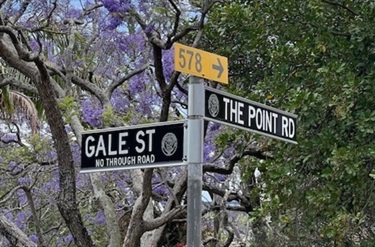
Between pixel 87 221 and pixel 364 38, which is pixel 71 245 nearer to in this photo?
pixel 87 221

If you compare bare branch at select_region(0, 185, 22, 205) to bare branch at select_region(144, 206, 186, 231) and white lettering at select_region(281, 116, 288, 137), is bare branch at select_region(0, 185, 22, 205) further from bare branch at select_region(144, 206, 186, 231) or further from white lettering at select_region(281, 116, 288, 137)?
white lettering at select_region(281, 116, 288, 137)

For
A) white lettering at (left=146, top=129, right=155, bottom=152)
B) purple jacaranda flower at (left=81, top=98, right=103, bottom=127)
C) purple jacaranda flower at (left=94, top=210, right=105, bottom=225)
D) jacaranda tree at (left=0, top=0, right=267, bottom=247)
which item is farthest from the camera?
purple jacaranda flower at (left=94, top=210, right=105, bottom=225)

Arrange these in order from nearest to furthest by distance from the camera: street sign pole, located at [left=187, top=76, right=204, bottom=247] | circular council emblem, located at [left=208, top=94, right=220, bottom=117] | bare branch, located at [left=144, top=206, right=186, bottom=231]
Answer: street sign pole, located at [left=187, top=76, right=204, bottom=247]
circular council emblem, located at [left=208, top=94, right=220, bottom=117]
bare branch, located at [left=144, top=206, right=186, bottom=231]

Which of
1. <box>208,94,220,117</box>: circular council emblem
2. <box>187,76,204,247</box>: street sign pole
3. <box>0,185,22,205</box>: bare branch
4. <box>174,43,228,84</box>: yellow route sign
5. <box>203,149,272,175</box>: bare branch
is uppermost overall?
<box>203,149,272,175</box>: bare branch

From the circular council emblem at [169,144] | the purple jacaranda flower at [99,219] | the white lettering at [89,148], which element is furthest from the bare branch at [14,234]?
the circular council emblem at [169,144]

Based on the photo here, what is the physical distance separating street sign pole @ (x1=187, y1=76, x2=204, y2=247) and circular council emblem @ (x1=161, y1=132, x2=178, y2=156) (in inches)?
6.3

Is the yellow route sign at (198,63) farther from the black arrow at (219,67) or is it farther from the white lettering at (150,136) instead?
the white lettering at (150,136)

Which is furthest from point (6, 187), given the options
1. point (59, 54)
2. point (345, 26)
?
point (345, 26)

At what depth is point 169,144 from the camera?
11.2 feet

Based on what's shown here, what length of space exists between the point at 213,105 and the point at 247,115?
29cm

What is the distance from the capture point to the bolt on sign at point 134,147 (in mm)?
3383

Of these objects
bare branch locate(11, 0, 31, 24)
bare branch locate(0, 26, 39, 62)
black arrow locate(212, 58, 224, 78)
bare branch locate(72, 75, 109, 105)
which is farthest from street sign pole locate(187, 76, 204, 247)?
bare branch locate(72, 75, 109, 105)

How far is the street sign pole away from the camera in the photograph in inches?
124

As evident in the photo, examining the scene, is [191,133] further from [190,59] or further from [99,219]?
[99,219]
